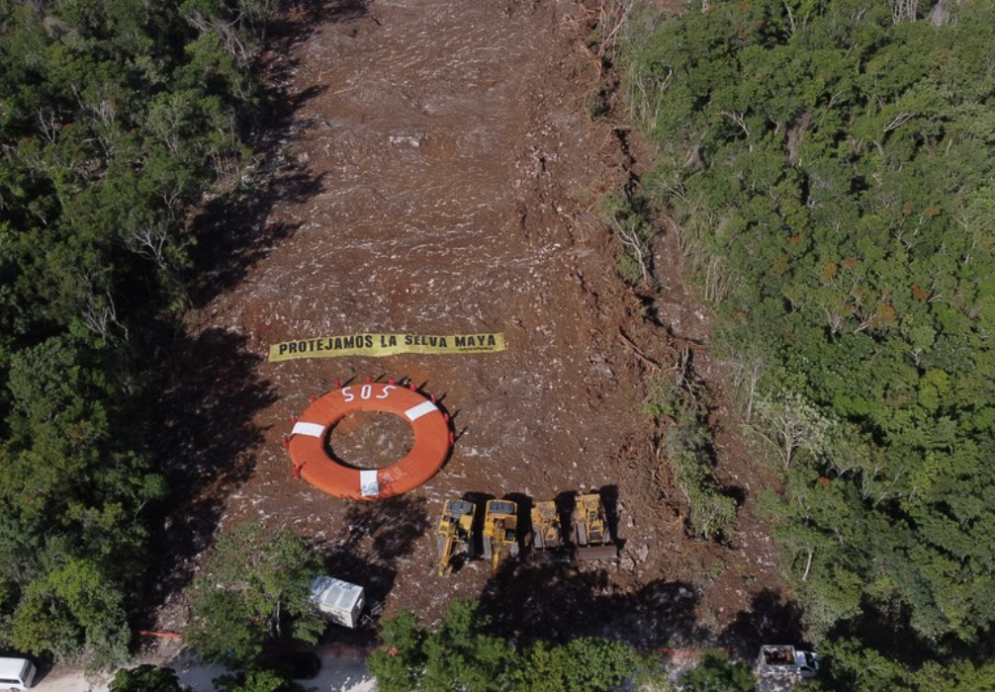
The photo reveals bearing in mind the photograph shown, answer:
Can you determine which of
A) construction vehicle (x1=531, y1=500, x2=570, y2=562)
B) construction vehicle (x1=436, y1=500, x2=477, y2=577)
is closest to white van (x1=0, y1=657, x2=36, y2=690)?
construction vehicle (x1=436, y1=500, x2=477, y2=577)

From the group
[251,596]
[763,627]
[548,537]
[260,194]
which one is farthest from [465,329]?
[763,627]

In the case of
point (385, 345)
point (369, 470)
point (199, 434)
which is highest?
point (385, 345)

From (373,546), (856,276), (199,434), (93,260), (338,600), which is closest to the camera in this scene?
(338,600)

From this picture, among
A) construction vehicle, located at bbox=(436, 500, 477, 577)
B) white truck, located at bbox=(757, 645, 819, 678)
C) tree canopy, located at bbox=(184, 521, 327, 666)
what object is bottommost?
tree canopy, located at bbox=(184, 521, 327, 666)

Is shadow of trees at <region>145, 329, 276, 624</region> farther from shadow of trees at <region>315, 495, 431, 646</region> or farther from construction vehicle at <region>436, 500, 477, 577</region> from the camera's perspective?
construction vehicle at <region>436, 500, 477, 577</region>

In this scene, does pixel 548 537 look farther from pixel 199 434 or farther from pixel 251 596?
pixel 199 434

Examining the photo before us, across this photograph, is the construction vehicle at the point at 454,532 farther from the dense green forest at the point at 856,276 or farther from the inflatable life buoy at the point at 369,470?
the dense green forest at the point at 856,276

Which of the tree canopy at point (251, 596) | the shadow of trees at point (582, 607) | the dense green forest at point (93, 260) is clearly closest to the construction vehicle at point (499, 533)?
the shadow of trees at point (582, 607)
